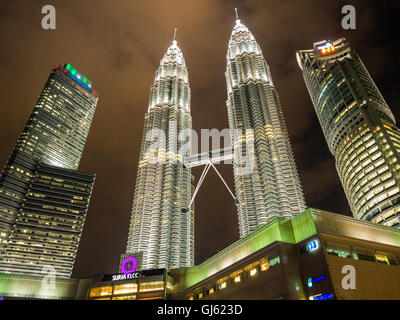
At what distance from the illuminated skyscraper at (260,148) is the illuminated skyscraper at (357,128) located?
25509 mm

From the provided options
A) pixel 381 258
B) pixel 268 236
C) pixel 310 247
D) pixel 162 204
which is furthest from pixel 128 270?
pixel 381 258

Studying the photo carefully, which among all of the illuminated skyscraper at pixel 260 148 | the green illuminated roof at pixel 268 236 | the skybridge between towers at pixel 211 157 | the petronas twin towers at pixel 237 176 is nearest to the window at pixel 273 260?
the green illuminated roof at pixel 268 236

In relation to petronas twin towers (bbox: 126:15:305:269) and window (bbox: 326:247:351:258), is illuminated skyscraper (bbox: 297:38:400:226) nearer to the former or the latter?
petronas twin towers (bbox: 126:15:305:269)

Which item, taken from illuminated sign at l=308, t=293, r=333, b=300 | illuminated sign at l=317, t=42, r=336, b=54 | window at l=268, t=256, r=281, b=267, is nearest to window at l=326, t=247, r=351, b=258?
illuminated sign at l=308, t=293, r=333, b=300

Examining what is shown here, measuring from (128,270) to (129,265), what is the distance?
1.74 meters

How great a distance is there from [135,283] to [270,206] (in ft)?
224

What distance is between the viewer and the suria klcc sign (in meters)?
99.8

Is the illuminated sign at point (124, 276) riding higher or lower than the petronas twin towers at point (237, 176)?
lower

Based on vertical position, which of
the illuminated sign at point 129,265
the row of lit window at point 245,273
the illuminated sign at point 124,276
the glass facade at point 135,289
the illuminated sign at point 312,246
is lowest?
the row of lit window at point 245,273

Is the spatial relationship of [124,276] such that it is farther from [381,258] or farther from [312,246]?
[381,258]

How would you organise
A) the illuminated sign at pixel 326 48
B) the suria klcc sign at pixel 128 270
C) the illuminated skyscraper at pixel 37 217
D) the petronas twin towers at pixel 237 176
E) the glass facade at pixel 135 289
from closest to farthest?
the glass facade at pixel 135 289 → the suria klcc sign at pixel 128 270 → the petronas twin towers at pixel 237 176 → the illuminated sign at pixel 326 48 → the illuminated skyscraper at pixel 37 217

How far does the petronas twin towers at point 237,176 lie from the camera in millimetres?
140750

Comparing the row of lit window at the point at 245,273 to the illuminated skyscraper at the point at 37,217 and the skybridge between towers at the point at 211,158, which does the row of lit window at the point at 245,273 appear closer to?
the skybridge between towers at the point at 211,158
